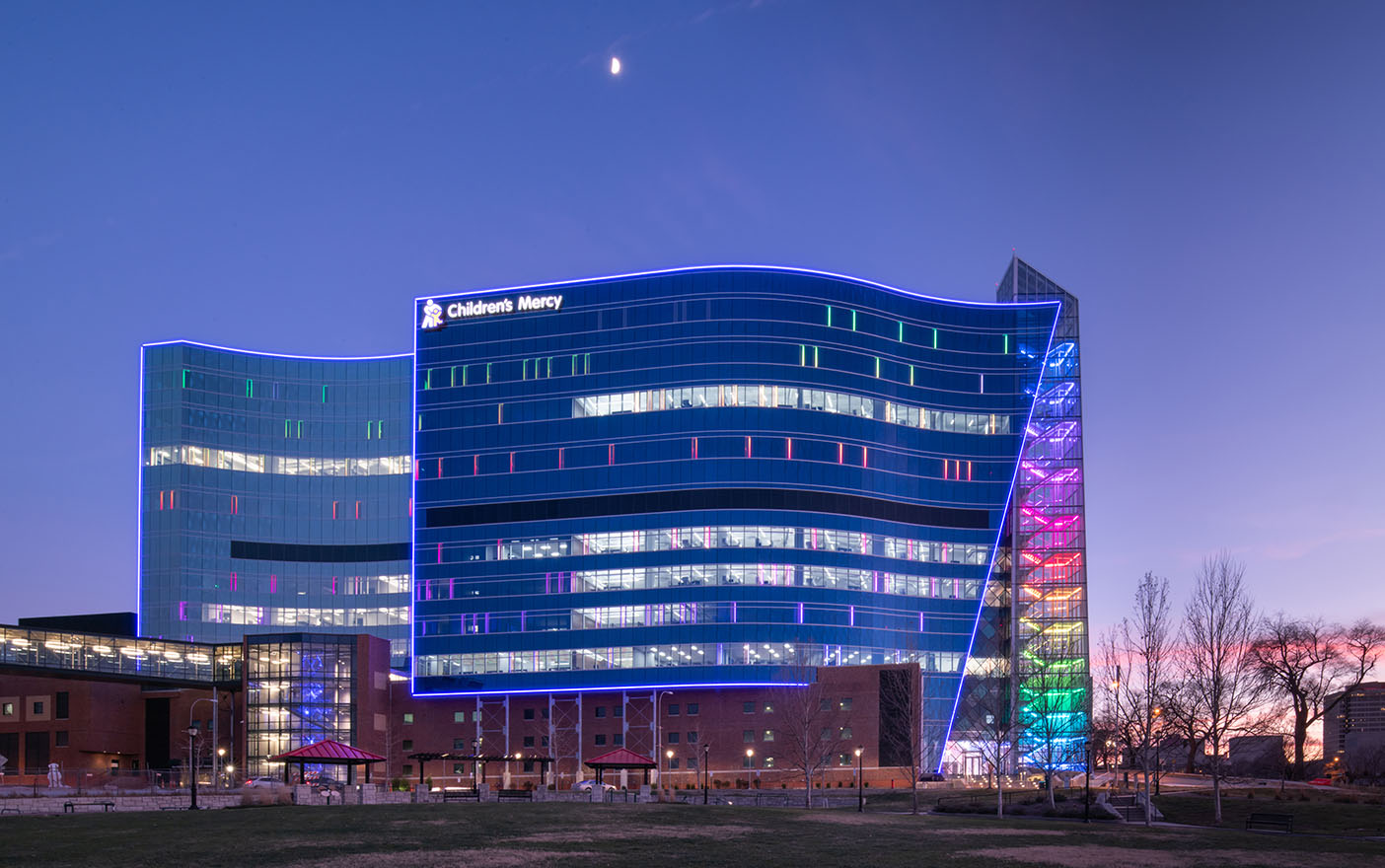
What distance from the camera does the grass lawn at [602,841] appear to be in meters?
37.8

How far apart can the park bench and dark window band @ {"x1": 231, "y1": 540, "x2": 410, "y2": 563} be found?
131 meters

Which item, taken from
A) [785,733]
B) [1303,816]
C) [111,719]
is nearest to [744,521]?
[785,733]

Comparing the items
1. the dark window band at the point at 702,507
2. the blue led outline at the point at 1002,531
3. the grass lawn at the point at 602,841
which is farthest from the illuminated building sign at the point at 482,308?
the grass lawn at the point at 602,841

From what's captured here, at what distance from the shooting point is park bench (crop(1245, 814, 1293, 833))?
6052cm

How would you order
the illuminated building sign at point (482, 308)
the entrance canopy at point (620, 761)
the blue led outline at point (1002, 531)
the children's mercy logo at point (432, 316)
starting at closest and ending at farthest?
the entrance canopy at point (620, 761) → the blue led outline at point (1002, 531) → the illuminated building sign at point (482, 308) → the children's mercy logo at point (432, 316)

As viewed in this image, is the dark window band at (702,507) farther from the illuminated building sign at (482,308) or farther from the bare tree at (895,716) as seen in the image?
the illuminated building sign at (482,308)

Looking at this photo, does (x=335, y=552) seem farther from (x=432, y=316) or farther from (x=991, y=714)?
(x=991, y=714)

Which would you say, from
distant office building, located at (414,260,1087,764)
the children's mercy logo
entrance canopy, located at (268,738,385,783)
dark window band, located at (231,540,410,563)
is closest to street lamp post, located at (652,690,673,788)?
distant office building, located at (414,260,1087,764)

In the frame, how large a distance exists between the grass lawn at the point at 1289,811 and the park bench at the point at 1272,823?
76 centimetres

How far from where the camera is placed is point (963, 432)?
152 meters

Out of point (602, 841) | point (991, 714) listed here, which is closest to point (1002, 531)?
point (991, 714)

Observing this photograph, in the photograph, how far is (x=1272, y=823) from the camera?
61969mm

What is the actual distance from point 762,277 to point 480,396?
3431 centimetres

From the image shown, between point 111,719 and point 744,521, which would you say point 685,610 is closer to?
point 744,521
